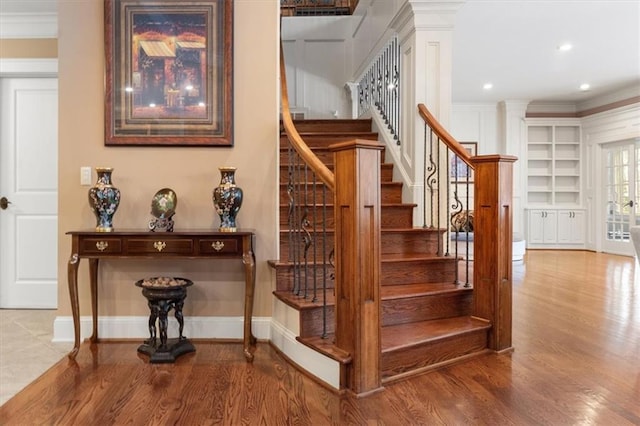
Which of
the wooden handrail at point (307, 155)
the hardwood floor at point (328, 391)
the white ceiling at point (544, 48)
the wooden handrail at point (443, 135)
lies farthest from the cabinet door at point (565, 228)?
the wooden handrail at point (307, 155)

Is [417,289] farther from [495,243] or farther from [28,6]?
[28,6]

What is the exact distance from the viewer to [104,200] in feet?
8.44

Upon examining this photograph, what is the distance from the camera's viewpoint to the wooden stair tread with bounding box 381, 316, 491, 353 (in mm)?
2258

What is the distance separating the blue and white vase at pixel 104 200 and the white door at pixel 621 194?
7.86 meters

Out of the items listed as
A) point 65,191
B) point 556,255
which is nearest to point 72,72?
point 65,191

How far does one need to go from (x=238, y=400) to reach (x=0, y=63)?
3593 mm

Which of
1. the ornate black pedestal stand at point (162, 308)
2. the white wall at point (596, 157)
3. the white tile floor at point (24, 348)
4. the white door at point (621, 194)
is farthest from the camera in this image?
the white wall at point (596, 157)

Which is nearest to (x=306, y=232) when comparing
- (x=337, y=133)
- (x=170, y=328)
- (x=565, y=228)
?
(x=170, y=328)

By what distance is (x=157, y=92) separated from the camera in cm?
285

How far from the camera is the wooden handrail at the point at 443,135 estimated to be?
292 centimetres

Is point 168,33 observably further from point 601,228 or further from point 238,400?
point 601,228

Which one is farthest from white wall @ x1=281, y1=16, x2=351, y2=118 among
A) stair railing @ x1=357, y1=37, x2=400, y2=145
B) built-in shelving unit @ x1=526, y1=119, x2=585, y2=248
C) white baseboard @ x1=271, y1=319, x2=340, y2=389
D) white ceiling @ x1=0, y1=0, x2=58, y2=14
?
built-in shelving unit @ x1=526, y1=119, x2=585, y2=248

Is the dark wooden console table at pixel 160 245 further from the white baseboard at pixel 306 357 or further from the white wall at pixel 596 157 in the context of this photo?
the white wall at pixel 596 157

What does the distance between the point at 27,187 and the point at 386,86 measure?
137 inches
